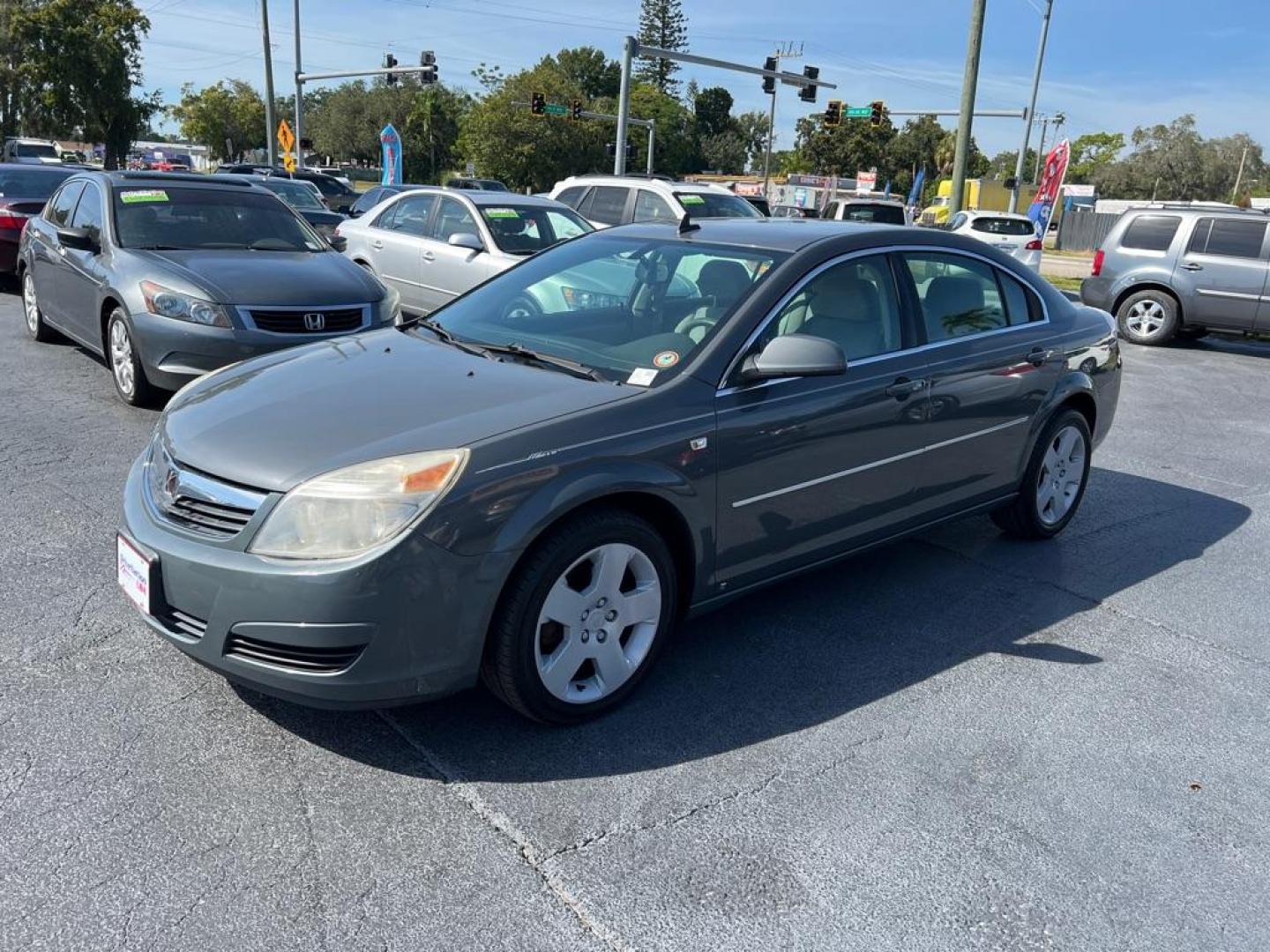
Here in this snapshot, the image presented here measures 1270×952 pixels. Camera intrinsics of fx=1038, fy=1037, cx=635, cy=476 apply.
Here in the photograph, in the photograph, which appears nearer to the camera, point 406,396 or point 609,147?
point 406,396

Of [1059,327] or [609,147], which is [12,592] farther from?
[609,147]

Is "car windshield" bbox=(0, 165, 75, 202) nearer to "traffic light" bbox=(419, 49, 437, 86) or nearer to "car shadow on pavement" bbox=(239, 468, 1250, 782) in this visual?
"car shadow on pavement" bbox=(239, 468, 1250, 782)

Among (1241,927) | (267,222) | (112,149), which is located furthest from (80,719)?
(112,149)

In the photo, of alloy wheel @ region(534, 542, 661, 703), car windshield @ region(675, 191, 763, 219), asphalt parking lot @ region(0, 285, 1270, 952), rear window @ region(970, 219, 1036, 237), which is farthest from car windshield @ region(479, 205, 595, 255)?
rear window @ region(970, 219, 1036, 237)

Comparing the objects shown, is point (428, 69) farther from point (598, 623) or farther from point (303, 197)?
point (598, 623)

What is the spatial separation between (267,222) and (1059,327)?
591 centimetres

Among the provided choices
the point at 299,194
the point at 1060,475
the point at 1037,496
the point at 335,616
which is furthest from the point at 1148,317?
the point at 299,194

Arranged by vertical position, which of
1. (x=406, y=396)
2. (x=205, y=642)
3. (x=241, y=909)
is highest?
(x=406, y=396)

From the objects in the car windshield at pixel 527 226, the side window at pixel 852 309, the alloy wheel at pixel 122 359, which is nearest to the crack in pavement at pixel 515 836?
the side window at pixel 852 309

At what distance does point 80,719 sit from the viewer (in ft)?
10.6

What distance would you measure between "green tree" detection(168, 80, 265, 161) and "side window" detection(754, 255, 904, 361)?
8979cm

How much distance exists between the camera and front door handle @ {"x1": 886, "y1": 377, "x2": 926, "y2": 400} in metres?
4.14

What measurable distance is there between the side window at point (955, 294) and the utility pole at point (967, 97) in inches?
557

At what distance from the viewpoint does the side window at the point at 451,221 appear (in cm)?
1019
